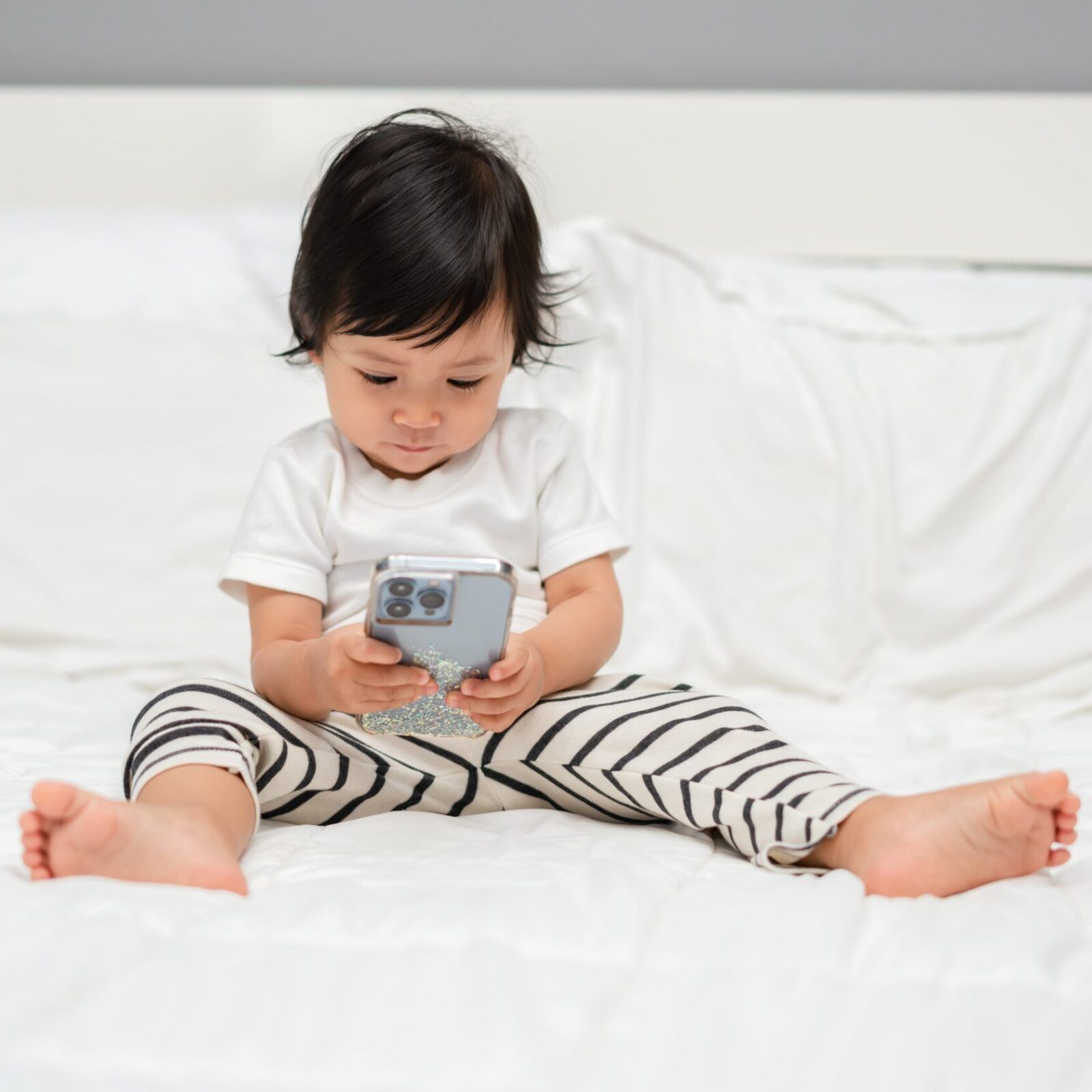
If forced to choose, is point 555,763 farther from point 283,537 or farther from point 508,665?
point 283,537

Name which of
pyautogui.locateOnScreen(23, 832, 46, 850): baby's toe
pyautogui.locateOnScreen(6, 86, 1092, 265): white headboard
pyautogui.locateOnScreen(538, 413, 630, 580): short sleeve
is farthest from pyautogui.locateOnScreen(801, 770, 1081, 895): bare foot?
pyautogui.locateOnScreen(6, 86, 1092, 265): white headboard

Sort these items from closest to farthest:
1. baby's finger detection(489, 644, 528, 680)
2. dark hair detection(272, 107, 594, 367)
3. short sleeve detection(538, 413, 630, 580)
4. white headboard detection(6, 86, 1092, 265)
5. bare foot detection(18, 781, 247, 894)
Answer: bare foot detection(18, 781, 247, 894) < baby's finger detection(489, 644, 528, 680) < dark hair detection(272, 107, 594, 367) < short sleeve detection(538, 413, 630, 580) < white headboard detection(6, 86, 1092, 265)

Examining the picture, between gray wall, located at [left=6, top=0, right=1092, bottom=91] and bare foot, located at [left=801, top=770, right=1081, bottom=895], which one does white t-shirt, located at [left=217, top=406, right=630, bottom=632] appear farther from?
gray wall, located at [left=6, top=0, right=1092, bottom=91]

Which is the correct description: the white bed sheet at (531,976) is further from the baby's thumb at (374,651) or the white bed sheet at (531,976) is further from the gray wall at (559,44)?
the gray wall at (559,44)

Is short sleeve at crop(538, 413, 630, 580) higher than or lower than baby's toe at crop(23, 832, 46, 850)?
higher

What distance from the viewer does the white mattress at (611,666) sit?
48 cm

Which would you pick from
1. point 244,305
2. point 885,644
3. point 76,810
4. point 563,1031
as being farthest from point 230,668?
point 563,1031

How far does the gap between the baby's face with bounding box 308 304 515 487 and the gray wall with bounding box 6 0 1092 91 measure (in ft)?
3.25

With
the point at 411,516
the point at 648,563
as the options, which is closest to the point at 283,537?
the point at 411,516

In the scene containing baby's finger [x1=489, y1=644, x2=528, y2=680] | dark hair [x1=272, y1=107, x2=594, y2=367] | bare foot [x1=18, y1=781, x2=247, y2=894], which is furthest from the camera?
dark hair [x1=272, y1=107, x2=594, y2=367]

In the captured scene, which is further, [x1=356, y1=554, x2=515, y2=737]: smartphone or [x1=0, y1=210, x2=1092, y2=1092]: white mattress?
[x1=356, y1=554, x2=515, y2=737]: smartphone

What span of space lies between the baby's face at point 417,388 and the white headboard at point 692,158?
2.53 feet

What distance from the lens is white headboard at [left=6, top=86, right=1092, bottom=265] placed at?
5.25 ft

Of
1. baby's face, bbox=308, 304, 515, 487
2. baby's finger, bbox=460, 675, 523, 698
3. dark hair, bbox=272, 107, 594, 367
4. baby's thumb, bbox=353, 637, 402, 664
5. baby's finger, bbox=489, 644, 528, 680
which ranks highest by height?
dark hair, bbox=272, 107, 594, 367
